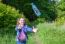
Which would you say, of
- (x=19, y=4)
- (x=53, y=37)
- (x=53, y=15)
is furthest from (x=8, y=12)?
(x=53, y=15)

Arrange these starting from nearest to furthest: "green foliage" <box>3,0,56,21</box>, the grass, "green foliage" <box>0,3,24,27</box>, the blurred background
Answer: the grass < the blurred background < "green foliage" <box>0,3,24,27</box> < "green foliage" <box>3,0,56,21</box>

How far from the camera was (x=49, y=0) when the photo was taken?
2859 centimetres

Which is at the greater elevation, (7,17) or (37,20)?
(7,17)

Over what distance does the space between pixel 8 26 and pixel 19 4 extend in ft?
27.7

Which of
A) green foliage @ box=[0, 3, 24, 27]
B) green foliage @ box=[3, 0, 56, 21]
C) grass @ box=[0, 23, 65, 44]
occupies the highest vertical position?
grass @ box=[0, 23, 65, 44]

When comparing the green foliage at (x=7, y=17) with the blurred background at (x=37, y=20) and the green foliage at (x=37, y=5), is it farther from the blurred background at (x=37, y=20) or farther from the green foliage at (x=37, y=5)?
the green foliage at (x=37, y=5)

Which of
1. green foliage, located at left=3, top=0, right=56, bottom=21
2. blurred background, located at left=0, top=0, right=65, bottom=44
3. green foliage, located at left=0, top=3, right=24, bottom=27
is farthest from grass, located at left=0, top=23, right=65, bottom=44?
green foliage, located at left=3, top=0, right=56, bottom=21

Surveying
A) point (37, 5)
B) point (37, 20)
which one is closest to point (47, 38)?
point (37, 20)

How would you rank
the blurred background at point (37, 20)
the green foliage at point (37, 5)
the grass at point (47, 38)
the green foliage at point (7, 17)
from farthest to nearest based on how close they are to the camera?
the green foliage at point (37, 5), the green foliage at point (7, 17), the blurred background at point (37, 20), the grass at point (47, 38)

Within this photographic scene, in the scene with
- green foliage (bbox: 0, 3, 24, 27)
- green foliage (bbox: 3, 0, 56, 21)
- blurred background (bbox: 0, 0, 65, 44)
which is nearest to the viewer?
blurred background (bbox: 0, 0, 65, 44)

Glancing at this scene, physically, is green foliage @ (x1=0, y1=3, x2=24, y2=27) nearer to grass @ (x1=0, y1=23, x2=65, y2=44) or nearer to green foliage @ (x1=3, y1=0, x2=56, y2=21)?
grass @ (x1=0, y1=23, x2=65, y2=44)

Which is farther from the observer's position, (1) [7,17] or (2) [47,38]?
(1) [7,17]

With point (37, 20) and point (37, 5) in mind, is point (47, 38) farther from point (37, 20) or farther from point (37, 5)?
point (37, 5)

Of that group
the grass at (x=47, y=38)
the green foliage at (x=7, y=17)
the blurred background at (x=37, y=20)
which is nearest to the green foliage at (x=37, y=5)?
the blurred background at (x=37, y=20)
